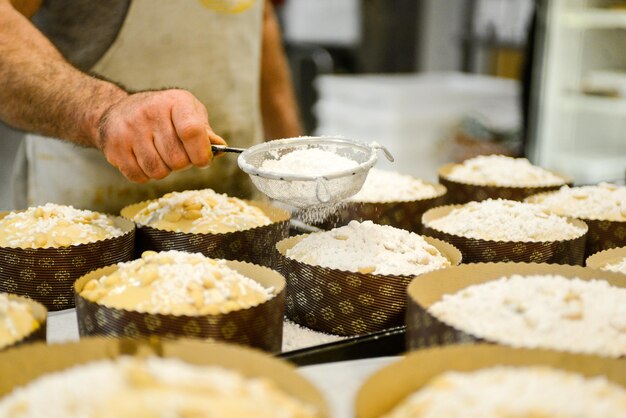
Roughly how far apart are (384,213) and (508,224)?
37cm

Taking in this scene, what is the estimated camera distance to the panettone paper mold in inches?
62.4

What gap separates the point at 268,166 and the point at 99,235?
40 cm

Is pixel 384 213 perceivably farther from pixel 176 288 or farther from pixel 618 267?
pixel 176 288

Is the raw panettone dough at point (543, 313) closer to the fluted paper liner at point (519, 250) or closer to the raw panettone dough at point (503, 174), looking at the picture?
the fluted paper liner at point (519, 250)

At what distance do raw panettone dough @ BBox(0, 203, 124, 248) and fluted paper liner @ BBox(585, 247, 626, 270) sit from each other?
1.03 metres

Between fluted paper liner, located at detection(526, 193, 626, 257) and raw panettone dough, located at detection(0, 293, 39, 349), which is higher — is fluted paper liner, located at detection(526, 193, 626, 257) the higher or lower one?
the lower one

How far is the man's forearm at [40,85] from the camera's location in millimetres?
1811

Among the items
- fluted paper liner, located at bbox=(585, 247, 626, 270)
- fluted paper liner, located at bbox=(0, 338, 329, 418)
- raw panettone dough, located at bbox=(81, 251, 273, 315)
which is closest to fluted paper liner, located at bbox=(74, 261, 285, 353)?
raw panettone dough, located at bbox=(81, 251, 273, 315)

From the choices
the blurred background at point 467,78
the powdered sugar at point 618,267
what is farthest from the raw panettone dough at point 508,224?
the blurred background at point 467,78

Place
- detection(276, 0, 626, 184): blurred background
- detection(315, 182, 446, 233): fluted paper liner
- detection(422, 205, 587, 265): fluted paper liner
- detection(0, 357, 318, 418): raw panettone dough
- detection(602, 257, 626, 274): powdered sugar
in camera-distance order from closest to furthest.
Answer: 1. detection(0, 357, 318, 418): raw panettone dough
2. detection(602, 257, 626, 274): powdered sugar
3. detection(422, 205, 587, 265): fluted paper liner
4. detection(315, 182, 446, 233): fluted paper liner
5. detection(276, 0, 626, 184): blurred background

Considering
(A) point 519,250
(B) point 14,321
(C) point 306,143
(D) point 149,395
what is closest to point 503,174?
(A) point 519,250

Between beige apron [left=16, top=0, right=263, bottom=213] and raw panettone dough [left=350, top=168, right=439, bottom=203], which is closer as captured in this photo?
raw panettone dough [left=350, top=168, right=439, bottom=203]

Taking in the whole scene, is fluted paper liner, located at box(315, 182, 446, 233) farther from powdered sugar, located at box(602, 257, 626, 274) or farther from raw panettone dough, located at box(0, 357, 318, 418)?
raw panettone dough, located at box(0, 357, 318, 418)

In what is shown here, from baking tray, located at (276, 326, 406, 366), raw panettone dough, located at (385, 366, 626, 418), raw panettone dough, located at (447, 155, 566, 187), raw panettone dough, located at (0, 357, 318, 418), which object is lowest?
baking tray, located at (276, 326, 406, 366)
